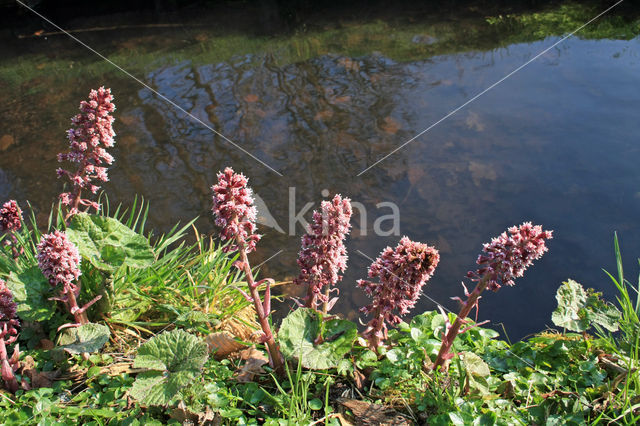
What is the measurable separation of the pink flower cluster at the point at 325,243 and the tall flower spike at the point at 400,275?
0.69 ft

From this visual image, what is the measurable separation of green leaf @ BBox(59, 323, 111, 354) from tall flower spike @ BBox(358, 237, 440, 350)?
1.37 meters

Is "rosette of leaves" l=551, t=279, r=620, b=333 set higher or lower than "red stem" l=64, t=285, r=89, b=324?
lower

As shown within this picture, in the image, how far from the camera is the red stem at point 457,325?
7.97ft

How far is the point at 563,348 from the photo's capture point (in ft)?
9.36

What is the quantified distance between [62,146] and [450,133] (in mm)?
4922

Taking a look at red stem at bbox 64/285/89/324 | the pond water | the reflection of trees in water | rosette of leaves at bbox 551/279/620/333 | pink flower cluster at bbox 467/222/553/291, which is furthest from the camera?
the reflection of trees in water

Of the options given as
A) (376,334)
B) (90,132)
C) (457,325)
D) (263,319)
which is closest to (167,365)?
(263,319)

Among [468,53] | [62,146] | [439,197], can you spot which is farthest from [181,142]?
[468,53]

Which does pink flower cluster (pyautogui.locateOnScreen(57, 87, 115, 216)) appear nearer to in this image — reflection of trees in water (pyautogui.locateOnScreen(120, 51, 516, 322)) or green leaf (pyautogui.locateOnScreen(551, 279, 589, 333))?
reflection of trees in water (pyautogui.locateOnScreen(120, 51, 516, 322))

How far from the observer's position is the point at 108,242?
2.96 m

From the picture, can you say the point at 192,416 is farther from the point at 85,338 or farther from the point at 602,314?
the point at 602,314

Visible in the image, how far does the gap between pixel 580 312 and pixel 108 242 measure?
266 centimetres

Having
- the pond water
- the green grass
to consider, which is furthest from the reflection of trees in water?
the green grass

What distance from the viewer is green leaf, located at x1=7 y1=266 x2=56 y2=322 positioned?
2.79m
